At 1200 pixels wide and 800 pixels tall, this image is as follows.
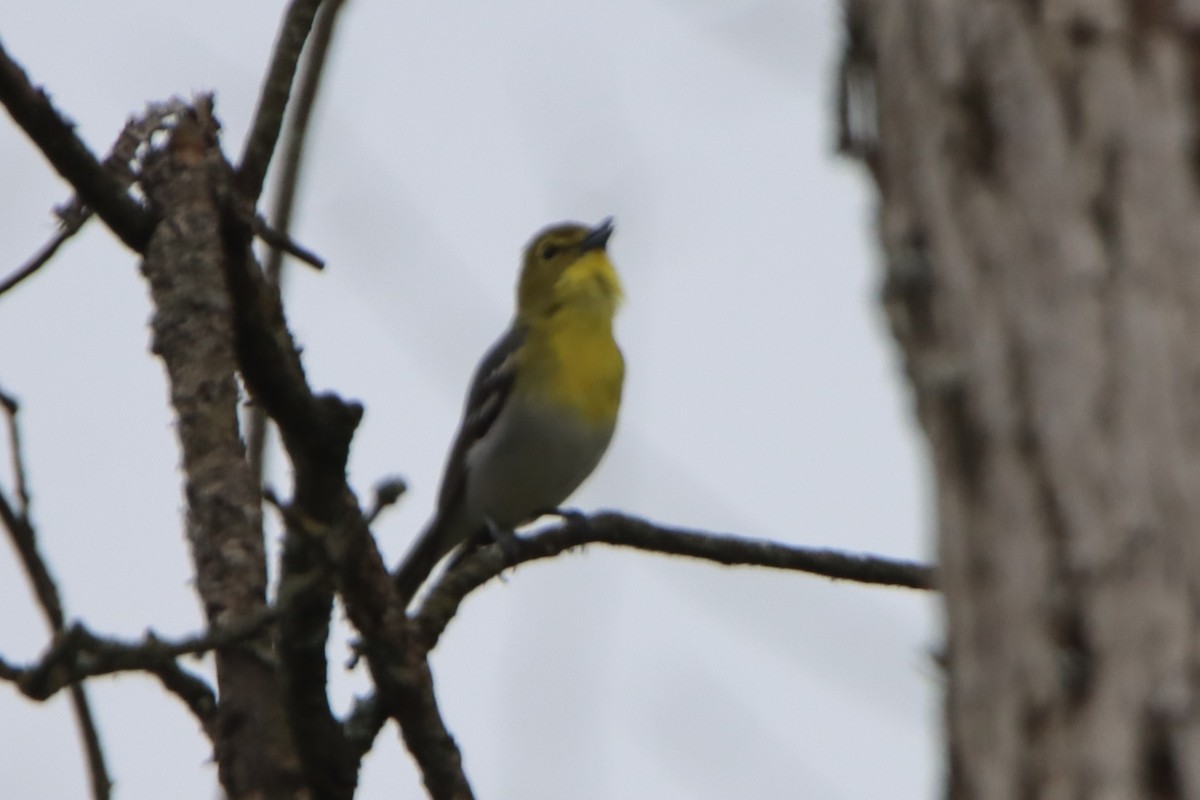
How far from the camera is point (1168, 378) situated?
1633mm

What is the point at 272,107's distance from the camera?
4137 millimetres

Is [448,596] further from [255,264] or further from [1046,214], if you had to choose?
[1046,214]

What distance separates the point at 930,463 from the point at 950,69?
0.43m

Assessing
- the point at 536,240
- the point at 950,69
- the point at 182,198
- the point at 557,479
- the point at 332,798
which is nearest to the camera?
the point at 950,69

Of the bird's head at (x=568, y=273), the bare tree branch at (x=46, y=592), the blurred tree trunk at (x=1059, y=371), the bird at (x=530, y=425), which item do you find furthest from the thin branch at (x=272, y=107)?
the bird's head at (x=568, y=273)

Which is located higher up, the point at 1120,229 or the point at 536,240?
the point at 536,240

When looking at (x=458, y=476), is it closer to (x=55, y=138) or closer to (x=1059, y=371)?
(x=55, y=138)

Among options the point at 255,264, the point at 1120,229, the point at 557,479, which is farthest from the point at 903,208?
the point at 557,479

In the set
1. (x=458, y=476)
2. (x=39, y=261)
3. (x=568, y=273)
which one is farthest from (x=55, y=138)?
(x=568, y=273)

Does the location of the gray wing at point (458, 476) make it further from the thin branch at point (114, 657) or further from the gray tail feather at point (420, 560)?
the thin branch at point (114, 657)

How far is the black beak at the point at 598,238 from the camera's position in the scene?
912 cm

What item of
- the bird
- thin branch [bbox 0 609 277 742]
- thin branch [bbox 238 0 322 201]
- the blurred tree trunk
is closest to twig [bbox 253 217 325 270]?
thin branch [bbox 238 0 322 201]

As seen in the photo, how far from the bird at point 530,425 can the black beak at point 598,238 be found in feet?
1.25

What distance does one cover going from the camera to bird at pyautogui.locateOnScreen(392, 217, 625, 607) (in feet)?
26.3
